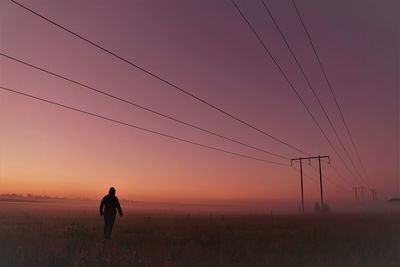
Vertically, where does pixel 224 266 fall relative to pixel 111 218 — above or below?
below

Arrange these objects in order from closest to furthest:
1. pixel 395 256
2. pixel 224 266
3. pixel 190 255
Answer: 1. pixel 224 266
2. pixel 190 255
3. pixel 395 256

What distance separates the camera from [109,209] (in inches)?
575

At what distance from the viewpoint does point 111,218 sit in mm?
14555

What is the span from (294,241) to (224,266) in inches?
257

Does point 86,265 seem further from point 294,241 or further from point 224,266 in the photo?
point 294,241

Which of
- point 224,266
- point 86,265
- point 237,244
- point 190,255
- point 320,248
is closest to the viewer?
point 86,265

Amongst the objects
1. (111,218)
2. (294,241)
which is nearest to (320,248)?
(294,241)

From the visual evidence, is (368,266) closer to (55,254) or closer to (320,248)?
(320,248)

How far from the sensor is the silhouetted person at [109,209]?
14.5 m

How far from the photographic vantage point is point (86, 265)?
9266 millimetres

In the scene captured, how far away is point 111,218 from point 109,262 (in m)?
5.31

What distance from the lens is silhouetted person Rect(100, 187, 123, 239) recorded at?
14469 mm

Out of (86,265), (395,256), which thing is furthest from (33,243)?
(395,256)

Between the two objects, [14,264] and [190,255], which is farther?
[190,255]
